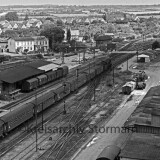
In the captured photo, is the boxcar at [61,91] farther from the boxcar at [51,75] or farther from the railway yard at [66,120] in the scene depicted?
the boxcar at [51,75]

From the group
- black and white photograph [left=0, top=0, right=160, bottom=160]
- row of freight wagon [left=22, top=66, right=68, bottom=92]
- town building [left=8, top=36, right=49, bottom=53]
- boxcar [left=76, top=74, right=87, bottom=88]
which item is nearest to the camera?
black and white photograph [left=0, top=0, right=160, bottom=160]

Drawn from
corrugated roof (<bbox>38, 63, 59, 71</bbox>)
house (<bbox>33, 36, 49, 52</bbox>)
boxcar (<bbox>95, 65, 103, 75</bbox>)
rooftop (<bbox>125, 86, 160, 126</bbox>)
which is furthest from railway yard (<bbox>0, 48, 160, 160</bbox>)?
house (<bbox>33, 36, 49, 52</bbox>)

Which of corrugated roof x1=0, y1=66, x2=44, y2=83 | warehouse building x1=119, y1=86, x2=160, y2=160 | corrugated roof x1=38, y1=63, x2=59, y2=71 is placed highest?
warehouse building x1=119, y1=86, x2=160, y2=160

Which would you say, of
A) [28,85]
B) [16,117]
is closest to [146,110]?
[16,117]

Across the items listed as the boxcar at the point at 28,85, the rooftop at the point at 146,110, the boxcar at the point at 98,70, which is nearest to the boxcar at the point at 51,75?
the boxcar at the point at 28,85

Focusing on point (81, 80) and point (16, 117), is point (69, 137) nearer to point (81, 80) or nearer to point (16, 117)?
point (16, 117)

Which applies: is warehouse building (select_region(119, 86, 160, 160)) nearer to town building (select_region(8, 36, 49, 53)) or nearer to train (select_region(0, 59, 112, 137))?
train (select_region(0, 59, 112, 137))
